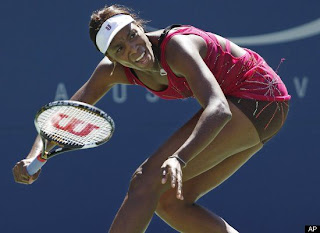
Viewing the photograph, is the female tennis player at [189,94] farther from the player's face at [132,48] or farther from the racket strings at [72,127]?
the racket strings at [72,127]

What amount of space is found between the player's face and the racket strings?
30 centimetres

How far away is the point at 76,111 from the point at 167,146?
1.45 feet

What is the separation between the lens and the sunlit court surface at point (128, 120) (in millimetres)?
5867

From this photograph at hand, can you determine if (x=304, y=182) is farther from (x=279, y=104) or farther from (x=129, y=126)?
(x=279, y=104)

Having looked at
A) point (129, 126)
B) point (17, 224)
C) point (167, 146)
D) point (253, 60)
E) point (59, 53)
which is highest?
point (253, 60)

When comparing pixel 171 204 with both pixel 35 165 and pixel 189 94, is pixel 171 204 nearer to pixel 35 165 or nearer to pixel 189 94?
pixel 189 94

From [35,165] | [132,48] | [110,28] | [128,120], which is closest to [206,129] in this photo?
[132,48]

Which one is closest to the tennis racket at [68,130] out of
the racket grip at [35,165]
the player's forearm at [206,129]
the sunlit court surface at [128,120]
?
the racket grip at [35,165]

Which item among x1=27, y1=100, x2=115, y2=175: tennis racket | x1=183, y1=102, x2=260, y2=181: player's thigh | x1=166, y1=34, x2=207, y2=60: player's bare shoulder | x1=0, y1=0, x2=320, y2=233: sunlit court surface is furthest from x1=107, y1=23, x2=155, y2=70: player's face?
x1=0, y1=0, x2=320, y2=233: sunlit court surface

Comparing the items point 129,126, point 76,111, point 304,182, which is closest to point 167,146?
point 76,111

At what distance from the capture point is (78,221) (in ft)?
19.5

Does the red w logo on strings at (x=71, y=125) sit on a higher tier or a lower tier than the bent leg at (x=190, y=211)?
higher

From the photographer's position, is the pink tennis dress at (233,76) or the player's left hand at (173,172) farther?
the pink tennis dress at (233,76)

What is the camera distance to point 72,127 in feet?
12.1
